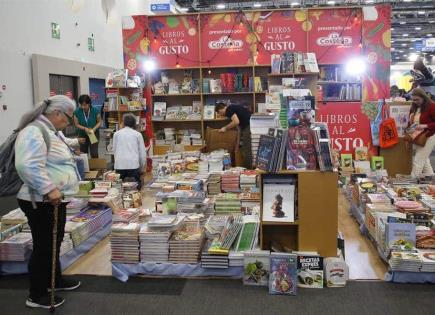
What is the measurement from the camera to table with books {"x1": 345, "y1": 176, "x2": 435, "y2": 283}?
4.00 metres

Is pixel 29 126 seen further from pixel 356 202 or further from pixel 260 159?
pixel 356 202

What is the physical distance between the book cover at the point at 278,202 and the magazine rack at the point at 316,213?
5cm

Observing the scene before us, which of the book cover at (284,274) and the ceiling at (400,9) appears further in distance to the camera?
the ceiling at (400,9)

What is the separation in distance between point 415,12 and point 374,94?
1265 centimetres

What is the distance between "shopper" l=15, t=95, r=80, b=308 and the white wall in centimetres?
470

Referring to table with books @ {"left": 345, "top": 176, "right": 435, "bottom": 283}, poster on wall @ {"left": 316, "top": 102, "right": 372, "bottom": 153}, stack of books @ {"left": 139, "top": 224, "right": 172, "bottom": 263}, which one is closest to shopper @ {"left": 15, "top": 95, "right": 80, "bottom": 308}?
stack of books @ {"left": 139, "top": 224, "right": 172, "bottom": 263}

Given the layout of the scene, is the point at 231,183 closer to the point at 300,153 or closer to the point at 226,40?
the point at 300,153

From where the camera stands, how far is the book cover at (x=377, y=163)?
7324 millimetres

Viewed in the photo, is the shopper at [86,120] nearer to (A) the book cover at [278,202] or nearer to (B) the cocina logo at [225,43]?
(B) the cocina logo at [225,43]

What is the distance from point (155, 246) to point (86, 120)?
5.07m

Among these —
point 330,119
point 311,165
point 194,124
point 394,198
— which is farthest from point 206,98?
point 311,165

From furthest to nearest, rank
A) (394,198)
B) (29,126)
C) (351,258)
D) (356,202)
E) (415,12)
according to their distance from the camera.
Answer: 1. (415,12)
2. (356,202)
3. (394,198)
4. (351,258)
5. (29,126)

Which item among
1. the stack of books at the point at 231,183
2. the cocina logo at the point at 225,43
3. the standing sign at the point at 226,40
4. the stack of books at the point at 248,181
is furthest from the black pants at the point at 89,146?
the stack of books at the point at 248,181

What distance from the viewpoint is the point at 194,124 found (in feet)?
32.8
